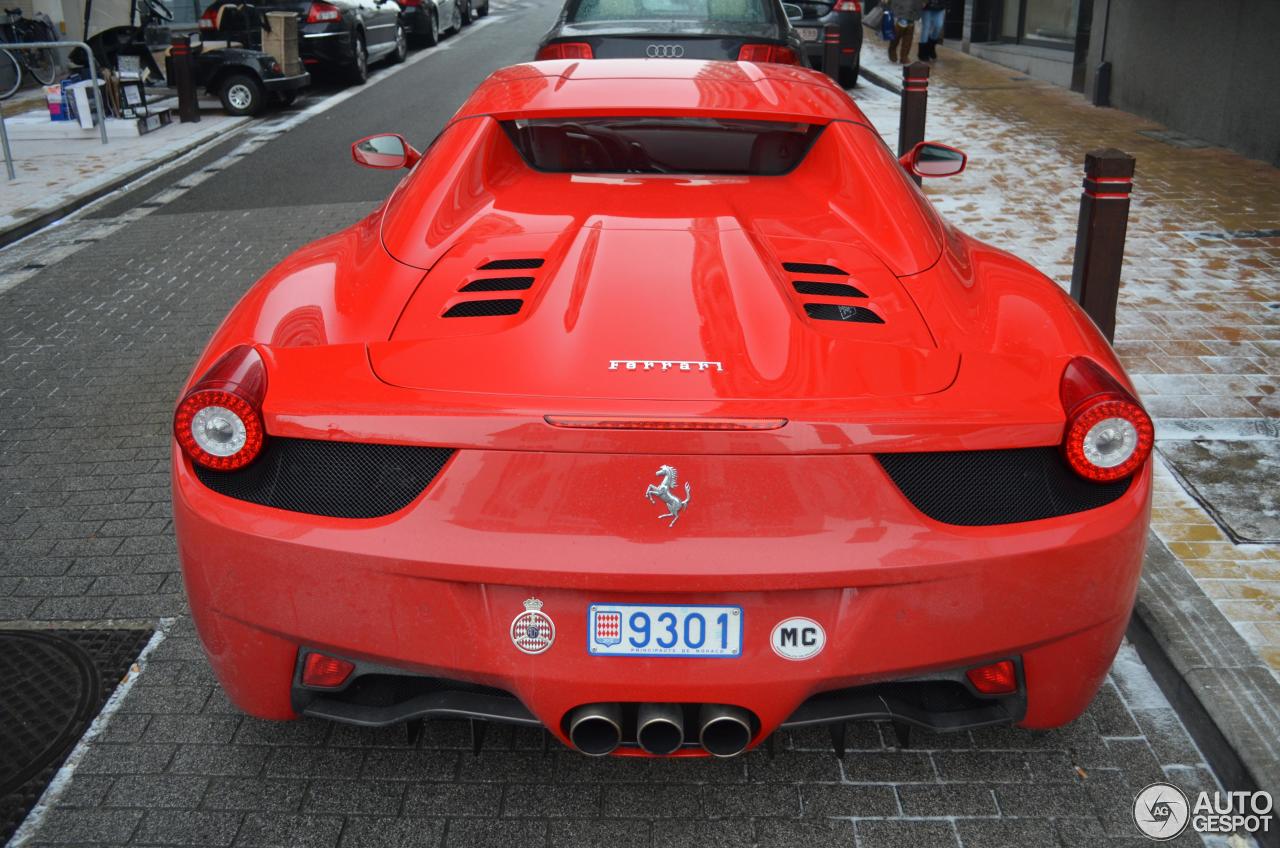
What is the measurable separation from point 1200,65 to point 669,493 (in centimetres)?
1154

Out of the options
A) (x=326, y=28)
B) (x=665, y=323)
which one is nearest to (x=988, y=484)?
(x=665, y=323)

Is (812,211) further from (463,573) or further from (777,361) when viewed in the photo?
(463,573)

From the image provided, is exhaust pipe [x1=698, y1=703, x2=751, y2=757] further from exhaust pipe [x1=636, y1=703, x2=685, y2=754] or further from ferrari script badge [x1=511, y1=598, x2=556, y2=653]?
ferrari script badge [x1=511, y1=598, x2=556, y2=653]

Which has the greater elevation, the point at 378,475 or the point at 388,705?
the point at 378,475

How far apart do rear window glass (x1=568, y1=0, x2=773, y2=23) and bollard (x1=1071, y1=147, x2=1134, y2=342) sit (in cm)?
523

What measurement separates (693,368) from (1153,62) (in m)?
12.4

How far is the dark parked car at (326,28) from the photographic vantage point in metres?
14.8

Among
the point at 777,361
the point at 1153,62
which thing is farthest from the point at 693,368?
the point at 1153,62

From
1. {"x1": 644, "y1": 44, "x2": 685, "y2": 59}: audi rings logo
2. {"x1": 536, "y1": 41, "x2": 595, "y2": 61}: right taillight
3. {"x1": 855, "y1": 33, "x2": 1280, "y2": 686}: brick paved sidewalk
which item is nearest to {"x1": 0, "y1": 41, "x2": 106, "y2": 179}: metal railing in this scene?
{"x1": 536, "y1": 41, "x2": 595, "y2": 61}: right taillight

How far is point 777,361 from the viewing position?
249cm

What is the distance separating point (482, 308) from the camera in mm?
2789

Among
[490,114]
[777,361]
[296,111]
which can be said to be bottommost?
[296,111]

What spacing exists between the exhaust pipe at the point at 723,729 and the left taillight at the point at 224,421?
3.42 ft

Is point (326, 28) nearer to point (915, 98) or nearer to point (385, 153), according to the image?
point (915, 98)
